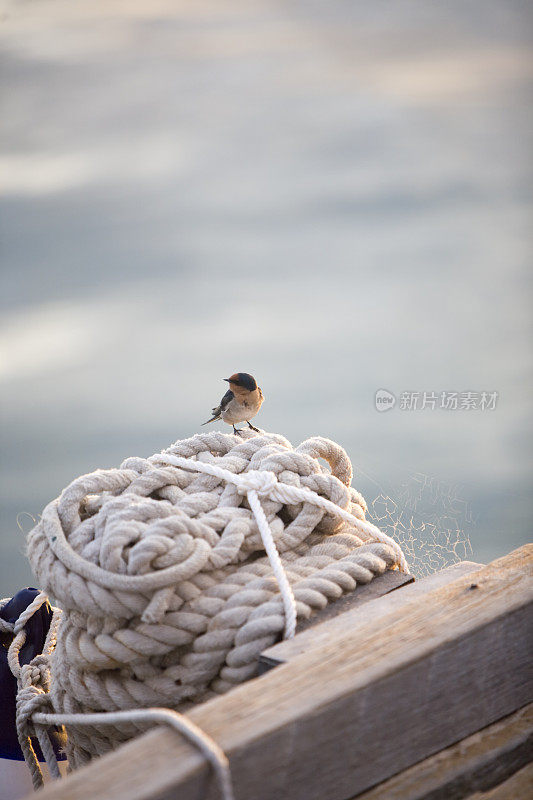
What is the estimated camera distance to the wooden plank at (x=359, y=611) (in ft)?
2.94

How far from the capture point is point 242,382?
2953 mm

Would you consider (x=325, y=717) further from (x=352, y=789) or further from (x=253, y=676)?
(x=253, y=676)

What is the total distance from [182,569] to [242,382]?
79.5 inches

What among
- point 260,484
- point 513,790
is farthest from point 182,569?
point 513,790

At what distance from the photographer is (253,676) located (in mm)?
952

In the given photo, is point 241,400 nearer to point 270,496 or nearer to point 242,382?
point 242,382

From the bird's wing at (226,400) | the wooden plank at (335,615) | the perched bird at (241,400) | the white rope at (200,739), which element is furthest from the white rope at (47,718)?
the bird's wing at (226,400)

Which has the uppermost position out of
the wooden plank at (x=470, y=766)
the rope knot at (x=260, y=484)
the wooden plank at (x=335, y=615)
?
the rope knot at (x=260, y=484)

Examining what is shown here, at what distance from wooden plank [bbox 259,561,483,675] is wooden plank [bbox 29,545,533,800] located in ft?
0.24

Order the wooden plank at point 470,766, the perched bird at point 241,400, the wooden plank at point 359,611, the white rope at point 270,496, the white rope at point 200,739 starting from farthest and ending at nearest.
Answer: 1. the perched bird at point 241,400
2. the white rope at point 270,496
3. the wooden plank at point 359,611
4. the wooden plank at point 470,766
5. the white rope at point 200,739

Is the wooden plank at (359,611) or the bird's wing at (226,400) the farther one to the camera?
the bird's wing at (226,400)

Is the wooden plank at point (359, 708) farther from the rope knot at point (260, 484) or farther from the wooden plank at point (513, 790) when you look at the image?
the rope knot at point (260, 484)

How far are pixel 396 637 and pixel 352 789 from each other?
0.16 meters

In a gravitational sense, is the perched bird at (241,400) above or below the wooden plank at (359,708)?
above
